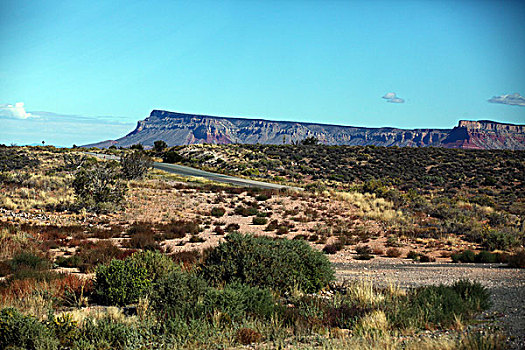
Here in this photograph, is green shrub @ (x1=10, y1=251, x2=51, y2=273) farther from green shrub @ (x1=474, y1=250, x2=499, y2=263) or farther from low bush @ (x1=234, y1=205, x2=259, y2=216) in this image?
low bush @ (x1=234, y1=205, x2=259, y2=216)

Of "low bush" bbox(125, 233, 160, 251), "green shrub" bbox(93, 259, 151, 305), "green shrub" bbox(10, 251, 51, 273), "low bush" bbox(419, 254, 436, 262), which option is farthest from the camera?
"low bush" bbox(125, 233, 160, 251)

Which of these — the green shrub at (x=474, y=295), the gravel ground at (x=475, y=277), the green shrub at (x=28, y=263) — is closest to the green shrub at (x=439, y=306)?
the green shrub at (x=474, y=295)

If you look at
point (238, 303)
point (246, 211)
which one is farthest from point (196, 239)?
point (238, 303)

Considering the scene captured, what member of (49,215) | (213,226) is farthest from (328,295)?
(49,215)

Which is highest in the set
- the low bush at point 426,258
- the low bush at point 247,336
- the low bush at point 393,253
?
the low bush at point 247,336

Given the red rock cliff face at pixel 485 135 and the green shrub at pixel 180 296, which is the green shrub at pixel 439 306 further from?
the red rock cliff face at pixel 485 135

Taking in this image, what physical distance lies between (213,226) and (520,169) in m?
46.1

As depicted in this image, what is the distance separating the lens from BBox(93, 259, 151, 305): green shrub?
8141 millimetres

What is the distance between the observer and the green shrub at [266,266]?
8.91 metres

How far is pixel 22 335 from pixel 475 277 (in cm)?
1032

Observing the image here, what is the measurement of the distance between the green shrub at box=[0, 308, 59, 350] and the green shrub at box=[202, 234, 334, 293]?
3.83m

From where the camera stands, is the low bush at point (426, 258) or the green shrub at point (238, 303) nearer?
the green shrub at point (238, 303)

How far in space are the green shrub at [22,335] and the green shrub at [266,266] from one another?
12.6 ft

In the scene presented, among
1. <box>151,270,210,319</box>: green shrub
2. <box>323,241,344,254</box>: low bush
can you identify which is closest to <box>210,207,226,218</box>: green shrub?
<box>323,241,344,254</box>: low bush
